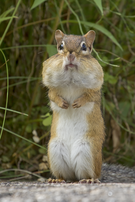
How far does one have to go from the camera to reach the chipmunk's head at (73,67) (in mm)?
3092

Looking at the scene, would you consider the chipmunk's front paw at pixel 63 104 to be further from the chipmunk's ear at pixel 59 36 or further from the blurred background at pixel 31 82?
the blurred background at pixel 31 82

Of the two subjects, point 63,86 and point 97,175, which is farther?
point 97,175

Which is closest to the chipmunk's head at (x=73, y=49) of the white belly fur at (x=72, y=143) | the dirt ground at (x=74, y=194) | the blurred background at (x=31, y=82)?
the white belly fur at (x=72, y=143)

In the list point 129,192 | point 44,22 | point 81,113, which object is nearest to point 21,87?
point 44,22

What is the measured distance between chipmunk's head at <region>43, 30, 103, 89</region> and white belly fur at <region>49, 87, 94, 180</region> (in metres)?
0.17

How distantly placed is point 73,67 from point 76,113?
53 cm

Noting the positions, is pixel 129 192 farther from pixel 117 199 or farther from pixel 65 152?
pixel 65 152

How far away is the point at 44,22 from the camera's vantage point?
4789mm

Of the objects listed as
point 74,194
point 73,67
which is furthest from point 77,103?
point 74,194

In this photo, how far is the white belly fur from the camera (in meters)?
3.38

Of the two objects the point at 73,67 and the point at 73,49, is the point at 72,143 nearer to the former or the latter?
the point at 73,67

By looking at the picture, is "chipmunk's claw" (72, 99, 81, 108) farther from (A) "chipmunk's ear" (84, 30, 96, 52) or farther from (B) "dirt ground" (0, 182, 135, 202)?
(B) "dirt ground" (0, 182, 135, 202)

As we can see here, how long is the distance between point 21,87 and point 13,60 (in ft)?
1.28

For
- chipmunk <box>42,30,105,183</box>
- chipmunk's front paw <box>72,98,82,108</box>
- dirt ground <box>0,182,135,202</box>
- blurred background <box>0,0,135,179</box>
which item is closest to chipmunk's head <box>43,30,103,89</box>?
chipmunk <box>42,30,105,183</box>
